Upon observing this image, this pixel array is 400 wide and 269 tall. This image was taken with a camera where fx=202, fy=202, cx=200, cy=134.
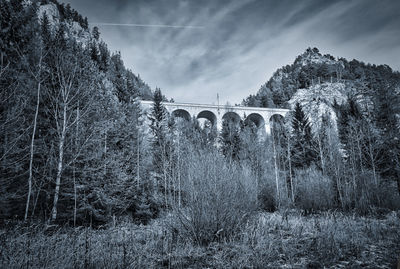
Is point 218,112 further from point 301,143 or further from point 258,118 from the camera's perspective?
point 301,143

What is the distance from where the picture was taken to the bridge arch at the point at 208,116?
126ft

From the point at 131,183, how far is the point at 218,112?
27.8m

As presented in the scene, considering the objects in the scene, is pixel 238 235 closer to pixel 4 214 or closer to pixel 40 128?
pixel 4 214

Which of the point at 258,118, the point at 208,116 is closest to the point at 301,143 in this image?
the point at 208,116

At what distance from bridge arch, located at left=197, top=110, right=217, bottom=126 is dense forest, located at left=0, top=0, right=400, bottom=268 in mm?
13087

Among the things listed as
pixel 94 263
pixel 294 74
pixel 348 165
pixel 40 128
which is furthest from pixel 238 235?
pixel 294 74

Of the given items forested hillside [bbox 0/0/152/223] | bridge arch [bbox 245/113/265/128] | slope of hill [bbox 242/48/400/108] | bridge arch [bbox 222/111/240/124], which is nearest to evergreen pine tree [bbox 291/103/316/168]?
bridge arch [bbox 222/111/240/124]

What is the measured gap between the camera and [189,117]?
37.1 meters

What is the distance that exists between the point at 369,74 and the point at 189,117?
6333 cm

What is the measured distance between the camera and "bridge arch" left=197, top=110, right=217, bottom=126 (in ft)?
126

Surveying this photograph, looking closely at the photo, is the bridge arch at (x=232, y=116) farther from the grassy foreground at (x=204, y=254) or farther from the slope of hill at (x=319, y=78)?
the grassy foreground at (x=204, y=254)

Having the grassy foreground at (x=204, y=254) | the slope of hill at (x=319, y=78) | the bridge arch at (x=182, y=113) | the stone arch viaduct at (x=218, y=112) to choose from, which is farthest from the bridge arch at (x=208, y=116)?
the grassy foreground at (x=204, y=254)

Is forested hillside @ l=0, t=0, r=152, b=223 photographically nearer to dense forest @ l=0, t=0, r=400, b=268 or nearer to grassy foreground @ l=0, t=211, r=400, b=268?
dense forest @ l=0, t=0, r=400, b=268

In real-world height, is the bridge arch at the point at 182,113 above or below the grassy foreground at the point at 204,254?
above
